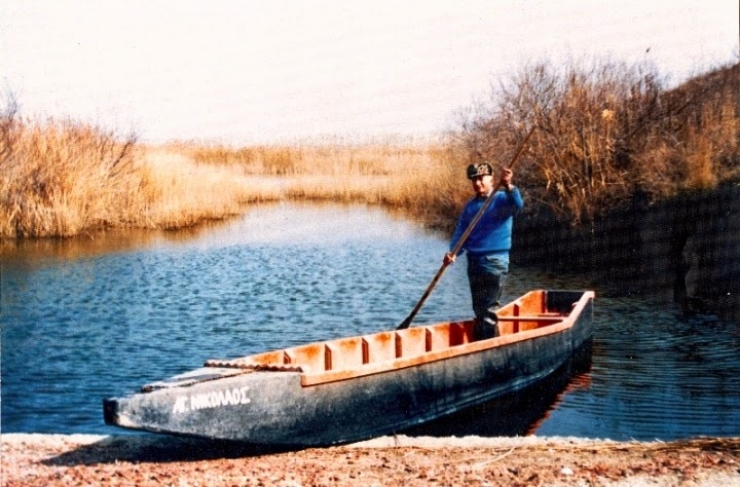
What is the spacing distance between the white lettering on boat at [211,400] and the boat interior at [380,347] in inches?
15.6

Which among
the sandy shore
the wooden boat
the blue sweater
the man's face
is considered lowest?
the sandy shore

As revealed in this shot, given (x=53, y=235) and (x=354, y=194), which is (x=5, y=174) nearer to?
(x=53, y=235)

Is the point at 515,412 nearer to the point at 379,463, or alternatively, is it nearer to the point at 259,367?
the point at 379,463

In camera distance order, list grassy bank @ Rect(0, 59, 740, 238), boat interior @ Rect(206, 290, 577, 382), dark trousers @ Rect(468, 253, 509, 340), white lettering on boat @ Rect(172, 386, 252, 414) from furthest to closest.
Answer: grassy bank @ Rect(0, 59, 740, 238)
dark trousers @ Rect(468, 253, 509, 340)
boat interior @ Rect(206, 290, 577, 382)
white lettering on boat @ Rect(172, 386, 252, 414)

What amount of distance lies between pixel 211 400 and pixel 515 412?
393 cm

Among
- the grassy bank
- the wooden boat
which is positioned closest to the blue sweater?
the wooden boat

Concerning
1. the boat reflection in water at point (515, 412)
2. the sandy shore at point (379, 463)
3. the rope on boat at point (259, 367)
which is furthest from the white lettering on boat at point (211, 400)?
the boat reflection in water at point (515, 412)

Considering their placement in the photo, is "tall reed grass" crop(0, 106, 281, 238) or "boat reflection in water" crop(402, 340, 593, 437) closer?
"boat reflection in water" crop(402, 340, 593, 437)

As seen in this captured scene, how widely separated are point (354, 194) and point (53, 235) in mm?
12182

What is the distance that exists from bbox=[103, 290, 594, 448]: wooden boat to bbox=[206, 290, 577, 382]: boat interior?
0.01m

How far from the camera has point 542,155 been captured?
21.5 m

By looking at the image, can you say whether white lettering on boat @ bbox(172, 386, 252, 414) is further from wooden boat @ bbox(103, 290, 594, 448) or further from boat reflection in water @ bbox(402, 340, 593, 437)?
boat reflection in water @ bbox(402, 340, 593, 437)

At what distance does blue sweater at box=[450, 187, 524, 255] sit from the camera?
29.1ft

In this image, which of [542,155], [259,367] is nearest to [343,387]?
[259,367]
